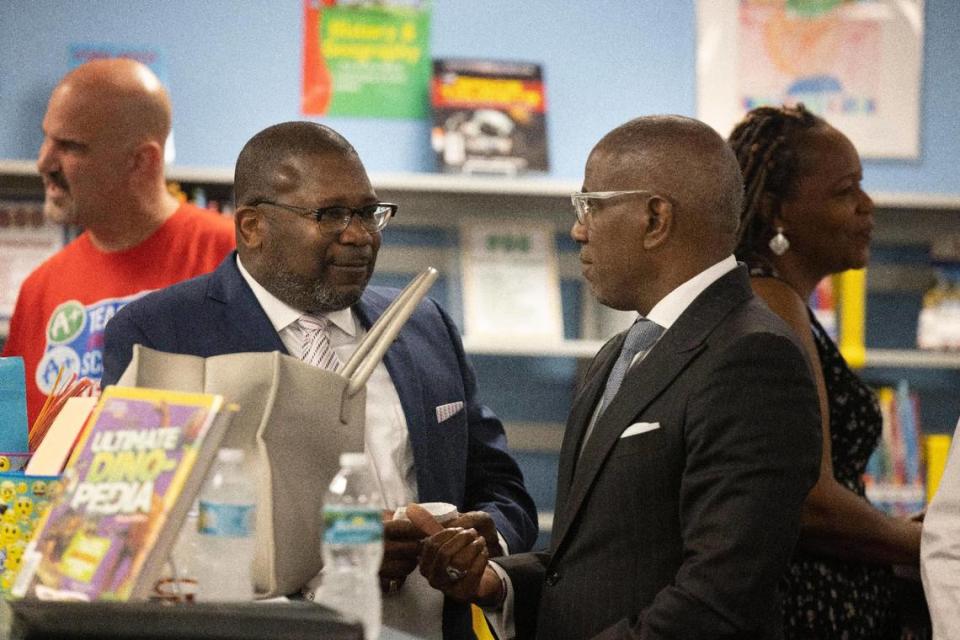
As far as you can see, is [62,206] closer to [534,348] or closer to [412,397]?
[534,348]

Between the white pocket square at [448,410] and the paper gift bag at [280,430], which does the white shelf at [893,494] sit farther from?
the paper gift bag at [280,430]

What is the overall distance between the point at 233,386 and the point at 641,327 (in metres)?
0.68

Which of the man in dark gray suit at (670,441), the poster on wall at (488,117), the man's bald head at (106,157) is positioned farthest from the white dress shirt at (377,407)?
the poster on wall at (488,117)

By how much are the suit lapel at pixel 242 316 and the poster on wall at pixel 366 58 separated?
7.09ft

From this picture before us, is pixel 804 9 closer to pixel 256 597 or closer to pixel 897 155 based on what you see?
pixel 897 155

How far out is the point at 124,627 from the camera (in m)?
1.24

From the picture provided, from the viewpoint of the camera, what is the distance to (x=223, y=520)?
1.50 m

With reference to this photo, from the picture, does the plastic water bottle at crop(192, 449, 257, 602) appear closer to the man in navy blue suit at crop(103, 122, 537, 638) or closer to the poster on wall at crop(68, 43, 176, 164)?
the man in navy blue suit at crop(103, 122, 537, 638)

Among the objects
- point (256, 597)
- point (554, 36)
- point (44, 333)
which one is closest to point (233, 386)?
point (256, 597)

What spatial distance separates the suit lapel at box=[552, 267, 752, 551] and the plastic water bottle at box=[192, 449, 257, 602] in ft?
1.86

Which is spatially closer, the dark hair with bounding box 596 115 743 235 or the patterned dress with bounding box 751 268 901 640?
the dark hair with bounding box 596 115 743 235

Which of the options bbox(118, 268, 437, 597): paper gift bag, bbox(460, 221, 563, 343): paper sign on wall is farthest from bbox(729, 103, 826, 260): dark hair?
bbox(460, 221, 563, 343): paper sign on wall

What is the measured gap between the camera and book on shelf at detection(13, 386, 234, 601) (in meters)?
1.37

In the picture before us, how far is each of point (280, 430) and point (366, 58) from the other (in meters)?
2.99
